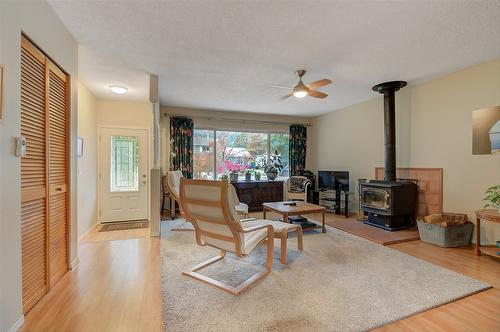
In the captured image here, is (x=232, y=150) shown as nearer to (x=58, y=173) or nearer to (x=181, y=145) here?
(x=181, y=145)

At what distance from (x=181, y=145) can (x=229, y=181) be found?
3507 mm

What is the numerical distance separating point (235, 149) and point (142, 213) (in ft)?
8.89

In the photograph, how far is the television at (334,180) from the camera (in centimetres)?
552

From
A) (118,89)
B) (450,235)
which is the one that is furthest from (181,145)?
(450,235)

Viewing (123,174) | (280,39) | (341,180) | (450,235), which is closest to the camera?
(280,39)

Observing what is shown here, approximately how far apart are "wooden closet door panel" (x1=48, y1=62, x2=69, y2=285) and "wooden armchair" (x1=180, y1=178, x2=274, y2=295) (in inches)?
47.7

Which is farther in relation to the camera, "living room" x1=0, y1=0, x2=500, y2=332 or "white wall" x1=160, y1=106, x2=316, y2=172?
"white wall" x1=160, y1=106, x2=316, y2=172

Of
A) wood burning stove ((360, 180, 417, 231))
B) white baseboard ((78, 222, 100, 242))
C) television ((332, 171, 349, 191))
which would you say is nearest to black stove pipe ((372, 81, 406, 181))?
wood burning stove ((360, 180, 417, 231))

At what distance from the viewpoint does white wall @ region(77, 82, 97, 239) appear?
3920 mm

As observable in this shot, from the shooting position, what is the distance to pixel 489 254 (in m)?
2.90

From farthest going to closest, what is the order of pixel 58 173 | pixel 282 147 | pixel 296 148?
pixel 282 147
pixel 296 148
pixel 58 173

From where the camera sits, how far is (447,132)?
3834mm

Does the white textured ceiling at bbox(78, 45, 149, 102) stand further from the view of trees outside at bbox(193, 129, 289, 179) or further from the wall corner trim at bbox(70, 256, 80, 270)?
the wall corner trim at bbox(70, 256, 80, 270)

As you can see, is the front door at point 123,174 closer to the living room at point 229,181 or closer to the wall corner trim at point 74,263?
the living room at point 229,181
